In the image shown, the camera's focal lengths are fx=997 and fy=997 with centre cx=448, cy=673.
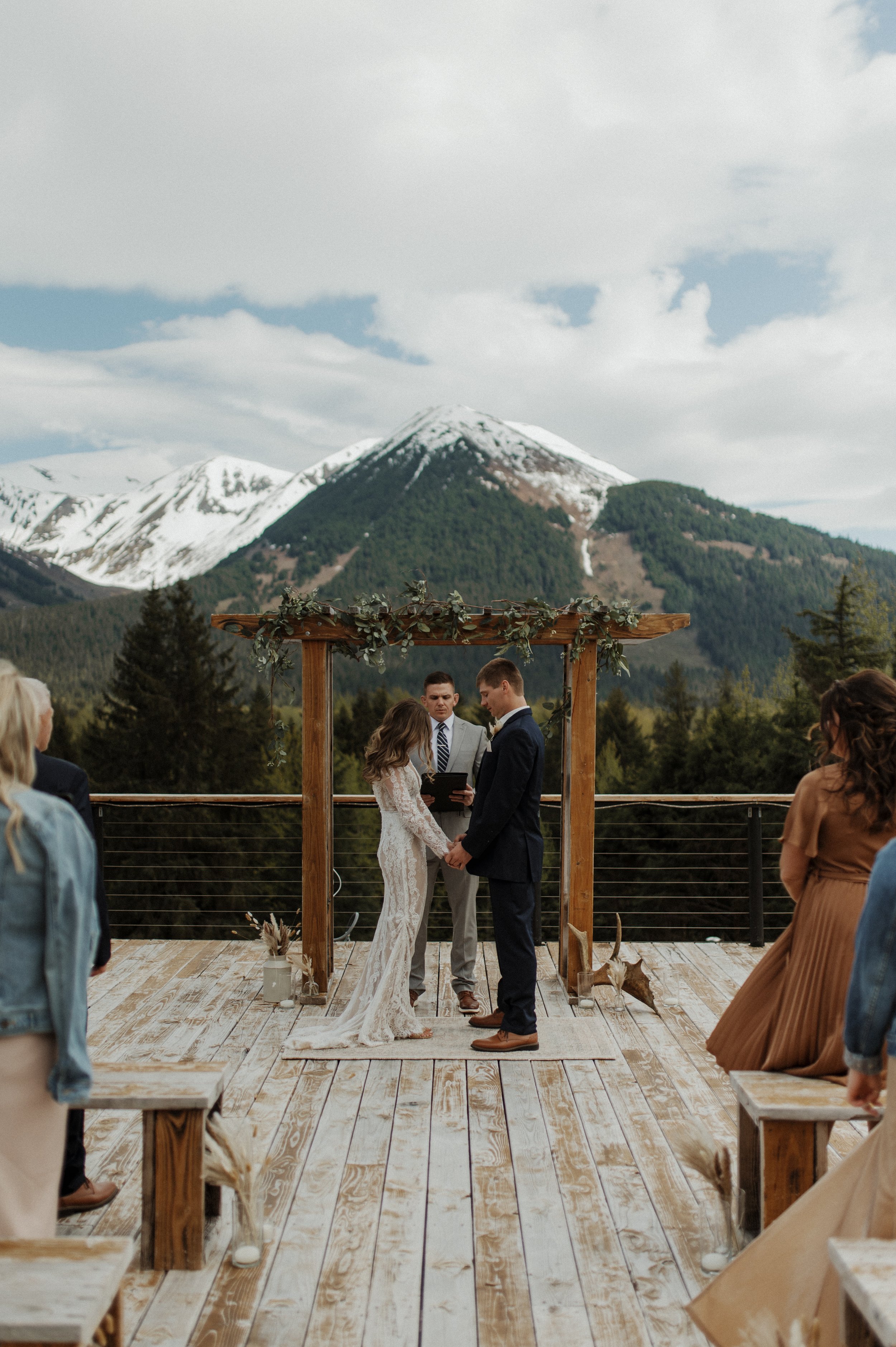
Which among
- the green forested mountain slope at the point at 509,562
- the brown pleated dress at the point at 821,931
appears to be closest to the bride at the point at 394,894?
the brown pleated dress at the point at 821,931

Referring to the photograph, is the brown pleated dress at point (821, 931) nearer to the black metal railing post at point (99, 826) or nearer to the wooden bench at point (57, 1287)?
the wooden bench at point (57, 1287)

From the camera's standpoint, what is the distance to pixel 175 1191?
2.45 metres

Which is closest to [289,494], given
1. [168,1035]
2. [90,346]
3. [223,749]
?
[90,346]

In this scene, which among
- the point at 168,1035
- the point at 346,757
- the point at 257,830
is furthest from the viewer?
the point at 346,757

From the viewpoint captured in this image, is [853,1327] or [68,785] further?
[68,785]

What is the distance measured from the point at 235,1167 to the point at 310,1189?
55 centimetres

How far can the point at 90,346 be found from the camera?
87.2 m

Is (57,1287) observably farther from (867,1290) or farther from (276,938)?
(276,938)

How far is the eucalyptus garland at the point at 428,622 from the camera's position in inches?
192

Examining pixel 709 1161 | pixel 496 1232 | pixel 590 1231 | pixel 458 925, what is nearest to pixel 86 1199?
pixel 496 1232

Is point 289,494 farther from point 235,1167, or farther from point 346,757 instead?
point 235,1167

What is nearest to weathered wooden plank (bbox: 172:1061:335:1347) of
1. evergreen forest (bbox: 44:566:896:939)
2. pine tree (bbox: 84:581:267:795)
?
evergreen forest (bbox: 44:566:896:939)

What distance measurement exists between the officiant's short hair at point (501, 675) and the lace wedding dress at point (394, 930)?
Answer: 0.55 meters

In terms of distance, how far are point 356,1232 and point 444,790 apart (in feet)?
7.73
